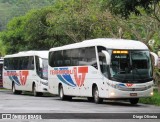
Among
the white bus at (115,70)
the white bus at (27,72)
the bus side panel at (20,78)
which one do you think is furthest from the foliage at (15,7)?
the white bus at (115,70)

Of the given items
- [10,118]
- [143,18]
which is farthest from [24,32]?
[10,118]

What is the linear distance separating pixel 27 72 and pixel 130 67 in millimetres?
15820

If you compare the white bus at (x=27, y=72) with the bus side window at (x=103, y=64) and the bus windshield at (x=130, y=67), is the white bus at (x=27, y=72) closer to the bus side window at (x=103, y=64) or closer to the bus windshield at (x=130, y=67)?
the bus side window at (x=103, y=64)

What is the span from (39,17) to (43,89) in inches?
676

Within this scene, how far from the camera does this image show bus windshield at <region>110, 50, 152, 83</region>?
25359 mm

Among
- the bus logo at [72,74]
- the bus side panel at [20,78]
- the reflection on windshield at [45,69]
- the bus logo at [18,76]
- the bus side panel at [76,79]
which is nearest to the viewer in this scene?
the bus side panel at [76,79]

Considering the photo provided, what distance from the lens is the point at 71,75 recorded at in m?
30.4

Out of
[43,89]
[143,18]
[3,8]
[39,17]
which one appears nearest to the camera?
[143,18]

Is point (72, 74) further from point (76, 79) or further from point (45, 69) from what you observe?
point (45, 69)

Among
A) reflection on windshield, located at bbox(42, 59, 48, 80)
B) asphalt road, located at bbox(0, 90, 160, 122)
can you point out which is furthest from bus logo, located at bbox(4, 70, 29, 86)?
asphalt road, located at bbox(0, 90, 160, 122)

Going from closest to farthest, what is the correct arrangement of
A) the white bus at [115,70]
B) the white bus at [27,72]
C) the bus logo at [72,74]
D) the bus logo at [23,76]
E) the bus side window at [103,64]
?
the white bus at [115,70] < the bus side window at [103,64] < the bus logo at [72,74] < the white bus at [27,72] < the bus logo at [23,76]

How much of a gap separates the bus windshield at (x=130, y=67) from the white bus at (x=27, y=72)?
12.1m

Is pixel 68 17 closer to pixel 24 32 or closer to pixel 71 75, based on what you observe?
pixel 71 75

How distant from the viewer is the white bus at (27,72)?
37.4 metres
